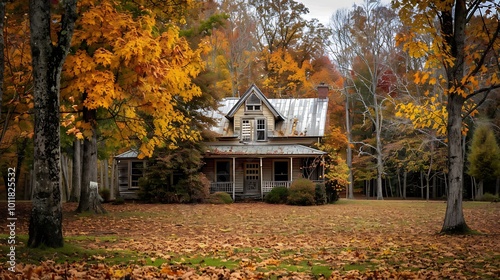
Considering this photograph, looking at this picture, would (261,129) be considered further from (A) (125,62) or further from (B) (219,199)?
(A) (125,62)

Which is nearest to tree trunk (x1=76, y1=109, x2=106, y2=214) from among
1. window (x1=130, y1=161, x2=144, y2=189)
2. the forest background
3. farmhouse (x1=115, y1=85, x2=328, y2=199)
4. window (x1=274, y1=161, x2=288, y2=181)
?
the forest background

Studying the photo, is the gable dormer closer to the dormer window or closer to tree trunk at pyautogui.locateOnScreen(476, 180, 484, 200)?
the dormer window

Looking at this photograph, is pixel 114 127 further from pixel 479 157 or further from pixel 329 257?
pixel 479 157

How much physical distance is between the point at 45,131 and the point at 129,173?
28937 millimetres

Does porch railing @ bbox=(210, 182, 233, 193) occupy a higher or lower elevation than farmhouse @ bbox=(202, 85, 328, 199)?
lower

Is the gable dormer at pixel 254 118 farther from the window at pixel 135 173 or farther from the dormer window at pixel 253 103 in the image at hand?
the window at pixel 135 173

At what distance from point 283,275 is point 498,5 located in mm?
8548

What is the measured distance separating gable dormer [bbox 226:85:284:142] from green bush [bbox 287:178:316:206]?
7.23 meters

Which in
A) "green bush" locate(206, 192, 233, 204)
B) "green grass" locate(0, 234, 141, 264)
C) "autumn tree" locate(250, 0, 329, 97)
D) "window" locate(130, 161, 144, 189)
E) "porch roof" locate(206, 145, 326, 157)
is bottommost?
"green bush" locate(206, 192, 233, 204)

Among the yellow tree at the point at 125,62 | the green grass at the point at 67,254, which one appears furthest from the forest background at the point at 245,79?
the green grass at the point at 67,254

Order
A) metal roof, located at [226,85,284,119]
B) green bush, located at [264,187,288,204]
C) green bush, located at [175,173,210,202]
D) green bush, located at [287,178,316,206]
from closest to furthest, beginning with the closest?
1. green bush, located at [287,178,316,206]
2. green bush, located at [175,173,210,202]
3. green bush, located at [264,187,288,204]
4. metal roof, located at [226,85,284,119]

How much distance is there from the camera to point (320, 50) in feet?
160

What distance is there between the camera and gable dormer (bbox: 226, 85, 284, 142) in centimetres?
3700

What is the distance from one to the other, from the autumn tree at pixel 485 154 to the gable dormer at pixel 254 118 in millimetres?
14445
